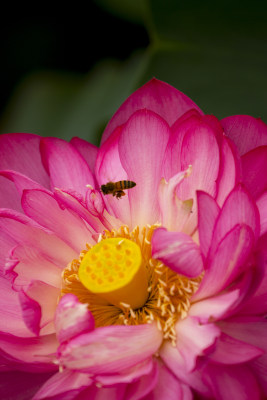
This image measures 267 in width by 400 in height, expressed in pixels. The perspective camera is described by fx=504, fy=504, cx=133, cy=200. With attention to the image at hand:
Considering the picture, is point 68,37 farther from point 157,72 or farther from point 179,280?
point 179,280

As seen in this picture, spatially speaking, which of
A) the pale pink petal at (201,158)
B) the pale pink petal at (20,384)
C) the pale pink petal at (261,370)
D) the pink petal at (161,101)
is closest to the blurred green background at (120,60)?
the pink petal at (161,101)

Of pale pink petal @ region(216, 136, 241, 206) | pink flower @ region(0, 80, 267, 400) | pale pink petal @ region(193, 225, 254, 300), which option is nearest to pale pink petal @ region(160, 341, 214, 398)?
pink flower @ region(0, 80, 267, 400)

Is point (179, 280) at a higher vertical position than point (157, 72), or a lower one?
lower

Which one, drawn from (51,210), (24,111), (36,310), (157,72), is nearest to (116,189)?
(51,210)

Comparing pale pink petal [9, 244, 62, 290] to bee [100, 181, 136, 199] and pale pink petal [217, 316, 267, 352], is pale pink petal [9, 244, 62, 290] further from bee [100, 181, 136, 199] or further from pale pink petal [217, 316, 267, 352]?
pale pink petal [217, 316, 267, 352]

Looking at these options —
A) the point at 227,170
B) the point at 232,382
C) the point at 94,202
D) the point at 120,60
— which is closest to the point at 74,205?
the point at 94,202

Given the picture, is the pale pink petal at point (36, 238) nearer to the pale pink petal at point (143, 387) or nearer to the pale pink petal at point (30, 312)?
the pale pink petal at point (30, 312)

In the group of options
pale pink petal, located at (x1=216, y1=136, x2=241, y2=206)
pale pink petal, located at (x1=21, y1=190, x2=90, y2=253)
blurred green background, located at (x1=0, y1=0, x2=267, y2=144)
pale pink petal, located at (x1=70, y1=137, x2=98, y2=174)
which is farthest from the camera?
blurred green background, located at (x1=0, y1=0, x2=267, y2=144)
